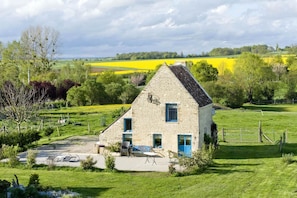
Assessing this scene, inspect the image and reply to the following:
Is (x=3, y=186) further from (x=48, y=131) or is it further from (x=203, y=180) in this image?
(x=48, y=131)

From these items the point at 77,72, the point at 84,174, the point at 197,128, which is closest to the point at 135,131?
the point at 197,128

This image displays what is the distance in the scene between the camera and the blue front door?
37594 mm

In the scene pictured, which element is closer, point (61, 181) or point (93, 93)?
point (61, 181)

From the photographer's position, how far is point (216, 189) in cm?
2688

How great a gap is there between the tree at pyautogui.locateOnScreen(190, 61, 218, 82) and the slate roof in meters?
53.1

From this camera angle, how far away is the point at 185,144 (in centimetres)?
3775

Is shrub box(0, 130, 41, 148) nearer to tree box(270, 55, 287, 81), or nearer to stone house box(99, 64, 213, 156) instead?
stone house box(99, 64, 213, 156)

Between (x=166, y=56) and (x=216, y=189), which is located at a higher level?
(x=166, y=56)

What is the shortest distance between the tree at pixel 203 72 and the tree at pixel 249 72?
14.6 ft

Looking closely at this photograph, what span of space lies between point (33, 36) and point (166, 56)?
303 ft

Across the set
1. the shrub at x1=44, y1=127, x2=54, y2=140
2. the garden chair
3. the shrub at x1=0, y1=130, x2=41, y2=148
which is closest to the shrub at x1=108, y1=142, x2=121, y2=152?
the garden chair

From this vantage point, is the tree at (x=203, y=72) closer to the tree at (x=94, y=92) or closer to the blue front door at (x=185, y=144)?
the tree at (x=94, y=92)

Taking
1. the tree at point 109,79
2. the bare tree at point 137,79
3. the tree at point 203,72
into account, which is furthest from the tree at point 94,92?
the bare tree at point 137,79

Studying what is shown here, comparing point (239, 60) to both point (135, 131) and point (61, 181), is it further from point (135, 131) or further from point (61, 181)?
point (61, 181)
